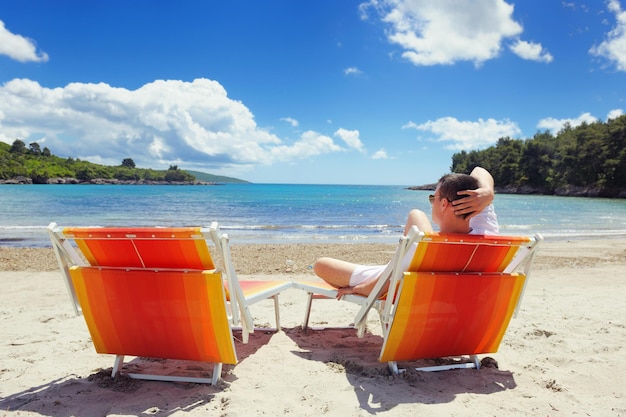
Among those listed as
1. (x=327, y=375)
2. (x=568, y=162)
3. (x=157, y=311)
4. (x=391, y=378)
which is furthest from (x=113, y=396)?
(x=568, y=162)

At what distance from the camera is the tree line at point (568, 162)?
59.7m

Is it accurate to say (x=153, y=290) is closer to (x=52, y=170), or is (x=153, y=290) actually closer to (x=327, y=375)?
(x=327, y=375)

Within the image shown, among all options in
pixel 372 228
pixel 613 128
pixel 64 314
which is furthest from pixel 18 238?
pixel 613 128

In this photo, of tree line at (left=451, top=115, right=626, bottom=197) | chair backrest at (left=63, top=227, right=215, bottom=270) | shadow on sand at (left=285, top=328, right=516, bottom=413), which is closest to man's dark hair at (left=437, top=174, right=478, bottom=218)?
shadow on sand at (left=285, top=328, right=516, bottom=413)

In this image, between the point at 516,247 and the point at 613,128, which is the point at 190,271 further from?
the point at 613,128

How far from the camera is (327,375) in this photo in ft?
10.1

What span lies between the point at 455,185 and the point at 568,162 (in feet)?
245

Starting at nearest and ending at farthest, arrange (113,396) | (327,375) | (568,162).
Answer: (113,396) < (327,375) < (568,162)

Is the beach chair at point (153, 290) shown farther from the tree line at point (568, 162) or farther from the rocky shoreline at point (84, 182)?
the rocky shoreline at point (84, 182)

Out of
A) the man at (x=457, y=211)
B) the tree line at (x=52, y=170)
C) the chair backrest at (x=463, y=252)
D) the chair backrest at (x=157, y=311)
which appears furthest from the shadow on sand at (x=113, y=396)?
the tree line at (x=52, y=170)

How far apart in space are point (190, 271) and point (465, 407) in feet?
6.00

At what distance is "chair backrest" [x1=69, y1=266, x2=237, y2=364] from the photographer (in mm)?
2654

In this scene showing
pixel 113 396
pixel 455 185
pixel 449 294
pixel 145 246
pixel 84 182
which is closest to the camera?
pixel 145 246

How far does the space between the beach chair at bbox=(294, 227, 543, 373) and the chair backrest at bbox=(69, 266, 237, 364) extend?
3.49ft
